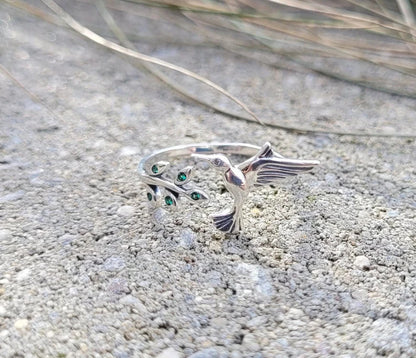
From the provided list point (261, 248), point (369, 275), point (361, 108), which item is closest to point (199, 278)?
point (261, 248)

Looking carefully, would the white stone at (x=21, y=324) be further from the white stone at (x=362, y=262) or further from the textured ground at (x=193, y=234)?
the white stone at (x=362, y=262)

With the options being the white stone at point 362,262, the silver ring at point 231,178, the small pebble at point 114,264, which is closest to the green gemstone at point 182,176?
the silver ring at point 231,178

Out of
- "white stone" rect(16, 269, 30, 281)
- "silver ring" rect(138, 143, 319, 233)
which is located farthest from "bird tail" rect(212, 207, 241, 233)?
"white stone" rect(16, 269, 30, 281)

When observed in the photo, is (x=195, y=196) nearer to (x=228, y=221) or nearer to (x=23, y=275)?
(x=228, y=221)

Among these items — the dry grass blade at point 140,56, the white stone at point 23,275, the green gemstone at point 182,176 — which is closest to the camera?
the white stone at point 23,275

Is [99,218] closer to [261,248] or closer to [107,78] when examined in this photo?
[261,248]
